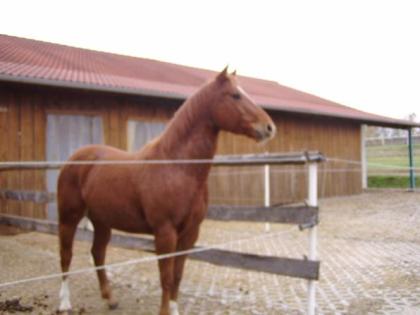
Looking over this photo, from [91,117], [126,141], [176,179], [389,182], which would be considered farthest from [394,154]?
[176,179]

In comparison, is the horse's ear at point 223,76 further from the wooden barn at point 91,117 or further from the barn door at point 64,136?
the barn door at point 64,136

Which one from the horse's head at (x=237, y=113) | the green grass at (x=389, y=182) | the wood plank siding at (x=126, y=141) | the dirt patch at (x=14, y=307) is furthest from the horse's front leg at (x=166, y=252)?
the green grass at (x=389, y=182)

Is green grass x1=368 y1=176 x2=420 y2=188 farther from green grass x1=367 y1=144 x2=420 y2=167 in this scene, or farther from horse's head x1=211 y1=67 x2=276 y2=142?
horse's head x1=211 y1=67 x2=276 y2=142

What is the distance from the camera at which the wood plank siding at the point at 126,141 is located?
25.9ft

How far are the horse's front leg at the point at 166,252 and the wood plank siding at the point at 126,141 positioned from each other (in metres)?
5.30

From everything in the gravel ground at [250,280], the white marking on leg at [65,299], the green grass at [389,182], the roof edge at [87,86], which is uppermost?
the roof edge at [87,86]

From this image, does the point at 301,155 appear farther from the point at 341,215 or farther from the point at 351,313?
the point at 341,215

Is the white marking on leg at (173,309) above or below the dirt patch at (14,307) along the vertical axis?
above

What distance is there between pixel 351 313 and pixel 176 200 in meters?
1.83

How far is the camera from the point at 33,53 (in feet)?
36.9

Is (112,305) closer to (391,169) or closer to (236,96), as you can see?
(236,96)

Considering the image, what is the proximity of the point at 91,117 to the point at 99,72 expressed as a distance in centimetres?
231

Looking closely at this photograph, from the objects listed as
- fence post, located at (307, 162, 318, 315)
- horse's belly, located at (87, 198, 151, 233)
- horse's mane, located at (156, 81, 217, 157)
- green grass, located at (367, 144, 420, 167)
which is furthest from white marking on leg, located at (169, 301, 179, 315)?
green grass, located at (367, 144, 420, 167)

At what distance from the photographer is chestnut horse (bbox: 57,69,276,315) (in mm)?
3340
